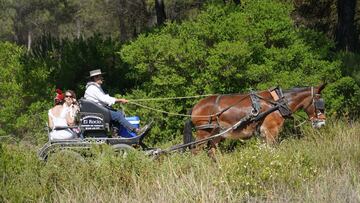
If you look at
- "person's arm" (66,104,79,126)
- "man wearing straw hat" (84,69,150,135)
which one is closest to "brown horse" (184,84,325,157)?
"man wearing straw hat" (84,69,150,135)

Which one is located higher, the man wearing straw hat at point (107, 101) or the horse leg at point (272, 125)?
the man wearing straw hat at point (107, 101)

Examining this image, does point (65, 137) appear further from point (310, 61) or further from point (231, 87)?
point (310, 61)

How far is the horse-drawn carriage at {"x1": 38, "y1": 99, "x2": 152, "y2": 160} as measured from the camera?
9.71 metres

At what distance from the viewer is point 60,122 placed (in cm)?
1062

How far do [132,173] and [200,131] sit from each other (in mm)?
3579

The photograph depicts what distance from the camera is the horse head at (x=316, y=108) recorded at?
10328 millimetres

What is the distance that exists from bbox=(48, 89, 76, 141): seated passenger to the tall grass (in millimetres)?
1708

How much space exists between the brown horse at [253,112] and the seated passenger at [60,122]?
2.34 metres

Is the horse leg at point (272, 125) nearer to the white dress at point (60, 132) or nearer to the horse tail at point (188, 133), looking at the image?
the horse tail at point (188, 133)

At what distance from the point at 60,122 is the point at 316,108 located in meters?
4.87

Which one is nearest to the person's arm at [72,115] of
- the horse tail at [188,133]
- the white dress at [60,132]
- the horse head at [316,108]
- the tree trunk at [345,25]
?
the white dress at [60,132]

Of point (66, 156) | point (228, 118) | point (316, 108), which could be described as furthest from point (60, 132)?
point (316, 108)

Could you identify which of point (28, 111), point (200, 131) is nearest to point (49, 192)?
point (200, 131)

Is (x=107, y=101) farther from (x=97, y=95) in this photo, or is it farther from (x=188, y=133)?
(x=188, y=133)
